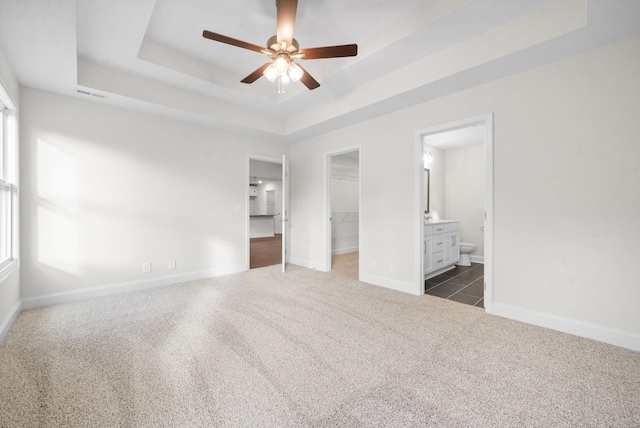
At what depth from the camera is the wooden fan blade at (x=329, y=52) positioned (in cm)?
210

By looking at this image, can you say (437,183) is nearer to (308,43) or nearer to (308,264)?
(308,264)

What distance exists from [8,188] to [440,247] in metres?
5.54

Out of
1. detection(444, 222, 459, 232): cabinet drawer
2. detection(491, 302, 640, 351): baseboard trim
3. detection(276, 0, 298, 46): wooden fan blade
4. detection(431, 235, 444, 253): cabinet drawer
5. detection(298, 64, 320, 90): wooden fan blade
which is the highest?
detection(276, 0, 298, 46): wooden fan blade

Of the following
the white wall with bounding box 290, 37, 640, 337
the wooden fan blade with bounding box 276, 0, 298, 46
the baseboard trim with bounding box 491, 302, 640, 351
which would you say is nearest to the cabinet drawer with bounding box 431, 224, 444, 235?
the white wall with bounding box 290, 37, 640, 337

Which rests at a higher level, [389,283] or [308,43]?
[308,43]

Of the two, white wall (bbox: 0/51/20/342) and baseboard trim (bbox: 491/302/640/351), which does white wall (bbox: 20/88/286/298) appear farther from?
baseboard trim (bbox: 491/302/640/351)

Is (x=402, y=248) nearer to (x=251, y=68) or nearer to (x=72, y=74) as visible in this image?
(x=251, y=68)

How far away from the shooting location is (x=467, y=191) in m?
6.00

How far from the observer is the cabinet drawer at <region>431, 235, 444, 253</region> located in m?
4.25

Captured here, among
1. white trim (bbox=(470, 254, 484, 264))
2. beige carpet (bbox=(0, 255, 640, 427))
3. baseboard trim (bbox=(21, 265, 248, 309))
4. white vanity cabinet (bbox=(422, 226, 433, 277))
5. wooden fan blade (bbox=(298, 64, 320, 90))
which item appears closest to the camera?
beige carpet (bbox=(0, 255, 640, 427))

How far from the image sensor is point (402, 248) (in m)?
3.61

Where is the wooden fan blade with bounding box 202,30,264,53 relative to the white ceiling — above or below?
below

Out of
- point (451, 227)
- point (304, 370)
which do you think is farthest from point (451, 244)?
point (304, 370)

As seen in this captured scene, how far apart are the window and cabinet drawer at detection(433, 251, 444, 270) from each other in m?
5.10
